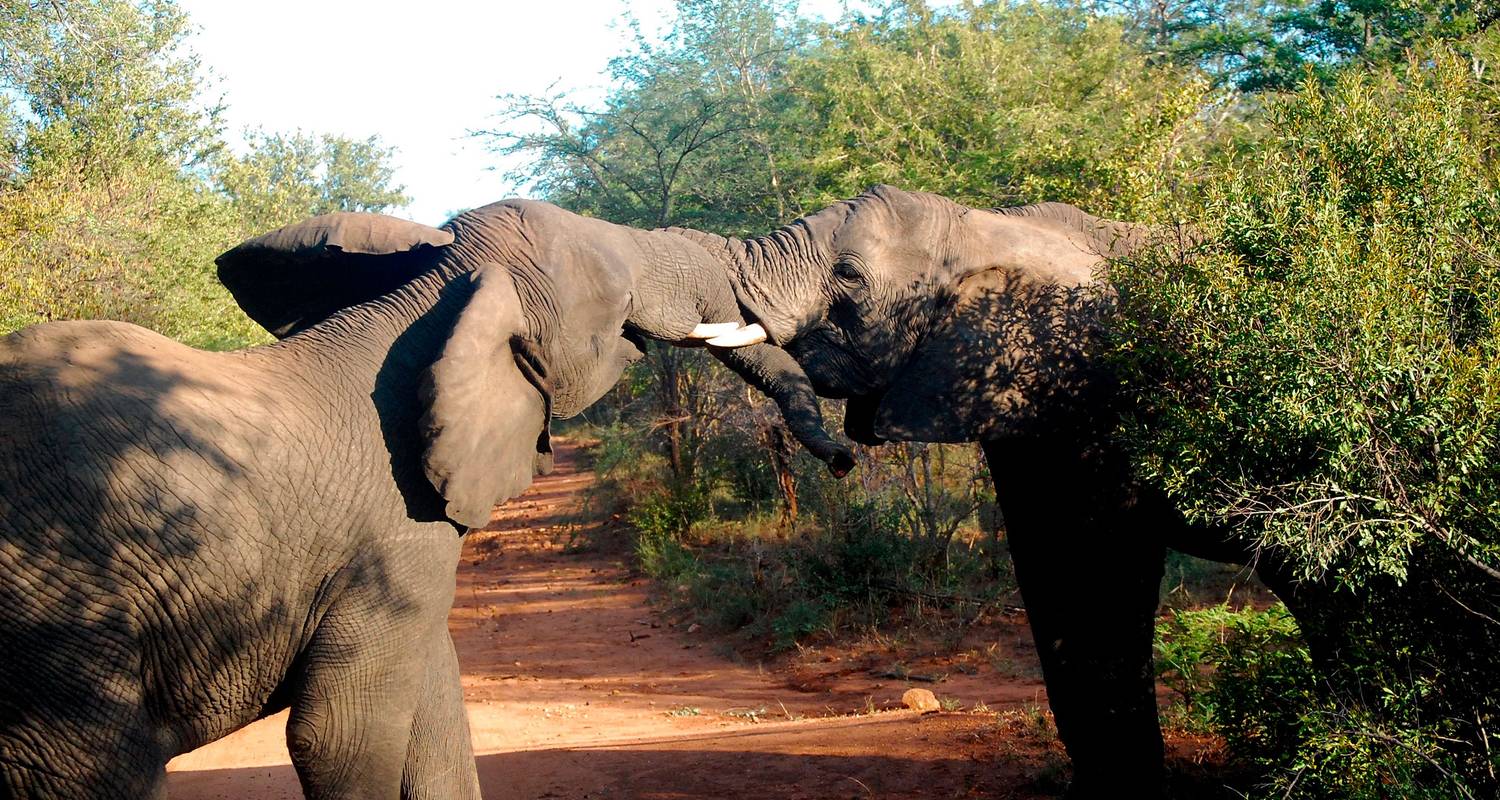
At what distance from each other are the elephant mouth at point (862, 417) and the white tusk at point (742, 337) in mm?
551

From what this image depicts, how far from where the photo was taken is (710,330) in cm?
518

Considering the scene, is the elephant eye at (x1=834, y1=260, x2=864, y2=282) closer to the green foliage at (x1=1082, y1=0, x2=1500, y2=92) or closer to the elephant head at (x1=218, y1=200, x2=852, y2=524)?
the elephant head at (x1=218, y1=200, x2=852, y2=524)

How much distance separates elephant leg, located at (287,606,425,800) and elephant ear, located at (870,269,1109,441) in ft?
6.82

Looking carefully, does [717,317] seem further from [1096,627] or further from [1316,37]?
[1316,37]

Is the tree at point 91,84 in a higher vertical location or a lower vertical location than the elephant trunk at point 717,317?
higher

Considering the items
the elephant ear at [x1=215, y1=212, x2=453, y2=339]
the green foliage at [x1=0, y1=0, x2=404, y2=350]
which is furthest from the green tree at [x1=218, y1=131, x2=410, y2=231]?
the elephant ear at [x1=215, y1=212, x2=453, y2=339]

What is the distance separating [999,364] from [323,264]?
2607mm

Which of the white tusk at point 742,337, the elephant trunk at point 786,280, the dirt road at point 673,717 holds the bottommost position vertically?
the dirt road at point 673,717

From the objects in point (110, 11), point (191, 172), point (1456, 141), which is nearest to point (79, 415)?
point (1456, 141)

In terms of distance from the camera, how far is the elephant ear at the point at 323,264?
500 centimetres

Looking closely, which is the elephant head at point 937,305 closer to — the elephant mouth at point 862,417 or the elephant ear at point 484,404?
the elephant mouth at point 862,417

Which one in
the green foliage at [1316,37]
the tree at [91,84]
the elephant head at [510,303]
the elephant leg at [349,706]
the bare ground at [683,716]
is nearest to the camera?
the elephant leg at [349,706]

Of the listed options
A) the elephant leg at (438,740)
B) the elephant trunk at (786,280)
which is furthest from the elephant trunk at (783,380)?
the elephant leg at (438,740)

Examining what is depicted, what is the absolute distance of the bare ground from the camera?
6.44m
